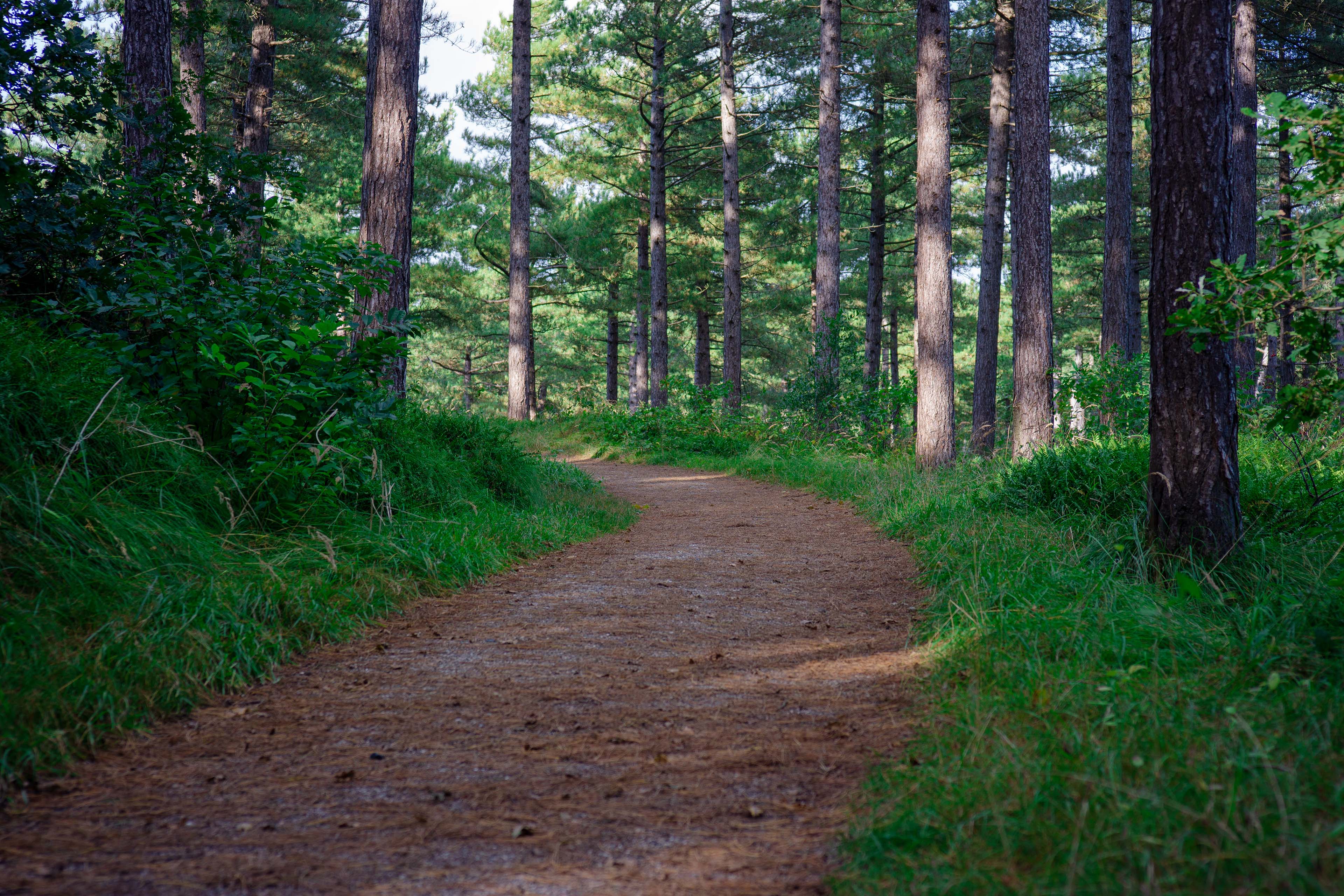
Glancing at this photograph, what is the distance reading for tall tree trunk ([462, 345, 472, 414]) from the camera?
35.8 m

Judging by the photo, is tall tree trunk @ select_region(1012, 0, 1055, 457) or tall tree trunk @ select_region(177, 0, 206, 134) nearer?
tall tree trunk @ select_region(1012, 0, 1055, 457)

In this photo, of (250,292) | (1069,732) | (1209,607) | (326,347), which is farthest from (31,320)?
(1209,607)

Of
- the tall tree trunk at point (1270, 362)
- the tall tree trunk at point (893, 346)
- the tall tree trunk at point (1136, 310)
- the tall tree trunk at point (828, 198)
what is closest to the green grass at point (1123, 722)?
the tall tree trunk at point (828, 198)

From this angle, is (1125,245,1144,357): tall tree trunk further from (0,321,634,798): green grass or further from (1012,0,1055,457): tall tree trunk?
(0,321,634,798): green grass

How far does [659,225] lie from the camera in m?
21.0

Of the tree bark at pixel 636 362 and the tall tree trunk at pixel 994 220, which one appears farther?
the tree bark at pixel 636 362

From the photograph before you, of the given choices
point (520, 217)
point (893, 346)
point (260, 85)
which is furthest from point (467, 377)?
point (260, 85)

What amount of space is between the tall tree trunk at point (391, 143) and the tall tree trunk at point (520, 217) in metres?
9.26

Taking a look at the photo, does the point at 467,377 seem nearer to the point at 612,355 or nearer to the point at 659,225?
the point at 612,355

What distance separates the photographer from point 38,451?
12.4 ft

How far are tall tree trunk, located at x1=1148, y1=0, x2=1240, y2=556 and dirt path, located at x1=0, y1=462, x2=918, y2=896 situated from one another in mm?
1623

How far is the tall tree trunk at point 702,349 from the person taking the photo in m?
28.6

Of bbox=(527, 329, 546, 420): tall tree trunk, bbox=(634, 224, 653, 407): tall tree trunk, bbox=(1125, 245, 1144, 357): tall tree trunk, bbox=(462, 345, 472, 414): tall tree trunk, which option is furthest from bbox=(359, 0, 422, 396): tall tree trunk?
bbox=(462, 345, 472, 414): tall tree trunk

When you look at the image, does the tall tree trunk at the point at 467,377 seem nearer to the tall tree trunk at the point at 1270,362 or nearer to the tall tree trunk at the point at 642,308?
the tall tree trunk at the point at 642,308
